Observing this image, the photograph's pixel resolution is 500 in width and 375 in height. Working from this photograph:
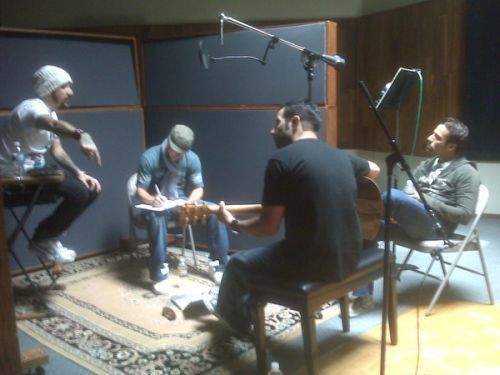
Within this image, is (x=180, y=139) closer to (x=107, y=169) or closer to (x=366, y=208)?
(x=107, y=169)

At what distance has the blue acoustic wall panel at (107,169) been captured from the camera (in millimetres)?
3920

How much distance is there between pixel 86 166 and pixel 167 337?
72.2 inches

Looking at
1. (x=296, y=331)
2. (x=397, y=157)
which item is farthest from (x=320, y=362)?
(x=397, y=157)

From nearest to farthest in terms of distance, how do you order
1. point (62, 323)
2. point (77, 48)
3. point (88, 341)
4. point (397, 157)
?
point (397, 157), point (88, 341), point (62, 323), point (77, 48)

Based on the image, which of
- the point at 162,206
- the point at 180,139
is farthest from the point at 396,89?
the point at 162,206

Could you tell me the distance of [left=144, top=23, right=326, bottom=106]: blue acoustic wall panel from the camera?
3.31 meters

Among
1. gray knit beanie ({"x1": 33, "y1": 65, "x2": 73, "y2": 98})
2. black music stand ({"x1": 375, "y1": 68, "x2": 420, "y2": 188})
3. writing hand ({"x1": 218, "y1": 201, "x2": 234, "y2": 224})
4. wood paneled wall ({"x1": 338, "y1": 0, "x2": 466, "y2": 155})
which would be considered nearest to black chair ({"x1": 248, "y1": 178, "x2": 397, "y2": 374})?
writing hand ({"x1": 218, "y1": 201, "x2": 234, "y2": 224})

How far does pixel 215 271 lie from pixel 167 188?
66 centimetres

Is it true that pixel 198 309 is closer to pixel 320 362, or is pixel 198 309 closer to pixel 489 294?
pixel 320 362

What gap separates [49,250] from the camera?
10.0ft

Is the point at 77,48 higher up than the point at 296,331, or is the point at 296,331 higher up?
the point at 77,48

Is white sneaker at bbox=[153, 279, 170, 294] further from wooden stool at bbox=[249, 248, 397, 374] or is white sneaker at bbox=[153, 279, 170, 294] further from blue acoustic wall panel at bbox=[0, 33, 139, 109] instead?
blue acoustic wall panel at bbox=[0, 33, 139, 109]

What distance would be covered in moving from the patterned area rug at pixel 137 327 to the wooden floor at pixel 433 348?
0.33 meters

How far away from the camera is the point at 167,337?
2.63 metres
